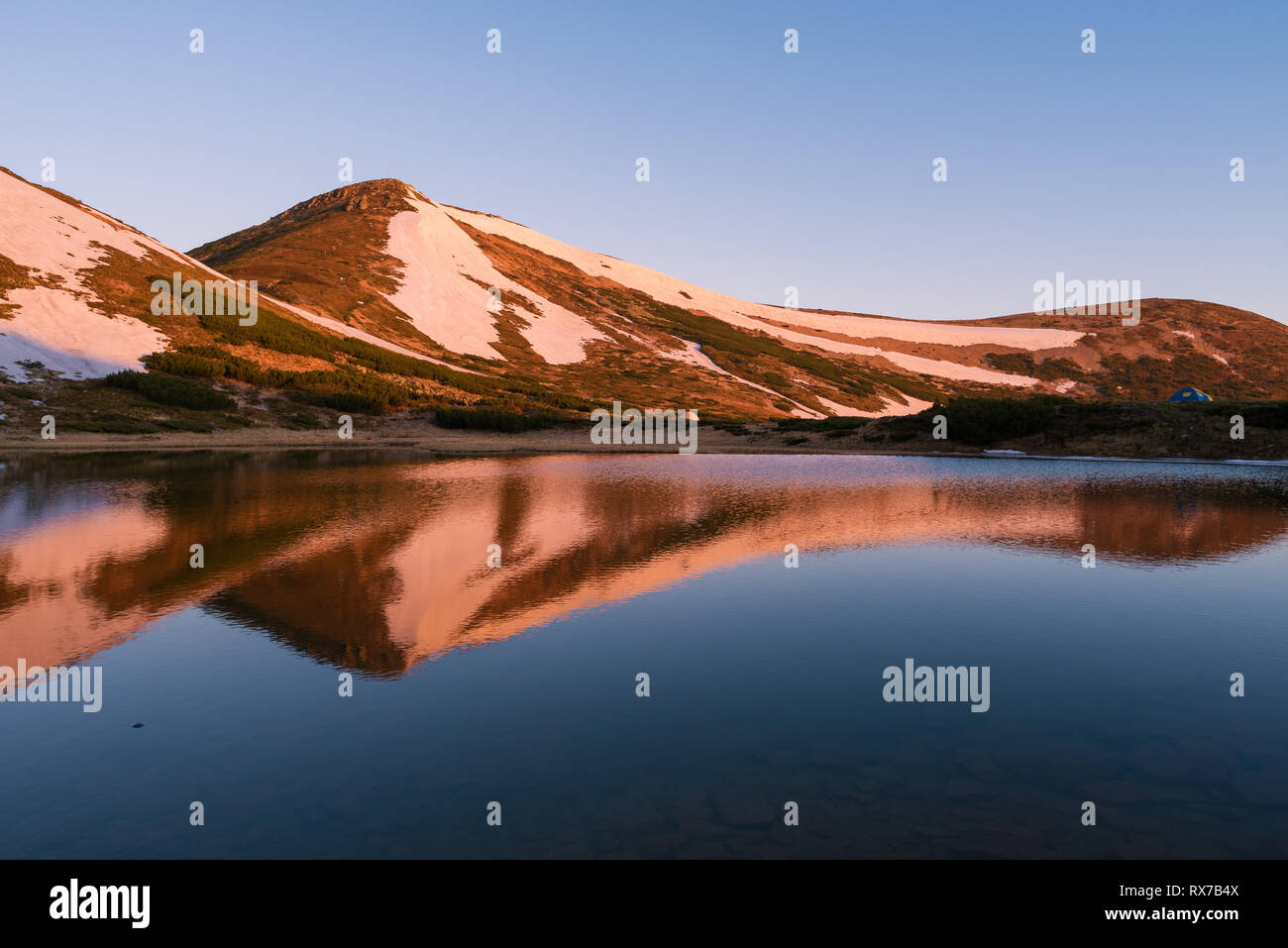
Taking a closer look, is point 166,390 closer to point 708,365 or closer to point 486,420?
point 486,420

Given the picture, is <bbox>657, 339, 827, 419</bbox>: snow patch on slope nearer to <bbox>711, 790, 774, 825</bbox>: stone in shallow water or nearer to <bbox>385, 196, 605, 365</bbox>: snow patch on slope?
<bbox>385, 196, 605, 365</bbox>: snow patch on slope

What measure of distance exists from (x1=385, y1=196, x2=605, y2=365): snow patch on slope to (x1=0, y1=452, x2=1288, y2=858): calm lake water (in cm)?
9434

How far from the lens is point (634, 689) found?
31.7ft

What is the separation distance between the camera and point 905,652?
11.1 m

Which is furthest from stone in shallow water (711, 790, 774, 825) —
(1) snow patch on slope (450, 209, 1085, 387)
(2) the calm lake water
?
(1) snow patch on slope (450, 209, 1085, 387)

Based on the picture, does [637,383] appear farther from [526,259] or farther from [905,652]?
[905,652]

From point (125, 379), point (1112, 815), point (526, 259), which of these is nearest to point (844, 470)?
point (1112, 815)

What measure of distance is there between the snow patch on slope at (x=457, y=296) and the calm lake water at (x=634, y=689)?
9434 cm

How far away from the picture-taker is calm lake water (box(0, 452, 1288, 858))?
6.47 m

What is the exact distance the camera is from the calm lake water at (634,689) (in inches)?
255

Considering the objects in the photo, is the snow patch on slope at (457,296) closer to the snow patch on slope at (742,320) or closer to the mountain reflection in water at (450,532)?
the snow patch on slope at (742,320)

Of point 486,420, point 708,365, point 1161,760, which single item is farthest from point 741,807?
point 708,365

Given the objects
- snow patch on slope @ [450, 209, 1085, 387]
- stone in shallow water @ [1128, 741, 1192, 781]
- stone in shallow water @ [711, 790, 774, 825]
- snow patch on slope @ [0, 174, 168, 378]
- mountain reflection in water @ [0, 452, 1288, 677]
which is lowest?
stone in shallow water @ [711, 790, 774, 825]
